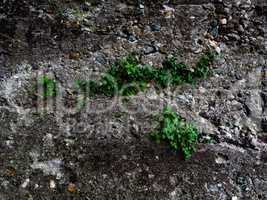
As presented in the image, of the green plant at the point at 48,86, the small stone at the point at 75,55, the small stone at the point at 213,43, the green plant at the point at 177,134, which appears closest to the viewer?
the green plant at the point at 177,134

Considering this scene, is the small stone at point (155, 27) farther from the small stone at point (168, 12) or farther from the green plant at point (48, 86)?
the green plant at point (48, 86)

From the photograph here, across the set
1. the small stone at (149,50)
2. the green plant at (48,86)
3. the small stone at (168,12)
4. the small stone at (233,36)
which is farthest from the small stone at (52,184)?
the small stone at (233,36)

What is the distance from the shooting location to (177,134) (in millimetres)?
2869

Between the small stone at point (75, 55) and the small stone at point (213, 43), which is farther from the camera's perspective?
the small stone at point (213, 43)

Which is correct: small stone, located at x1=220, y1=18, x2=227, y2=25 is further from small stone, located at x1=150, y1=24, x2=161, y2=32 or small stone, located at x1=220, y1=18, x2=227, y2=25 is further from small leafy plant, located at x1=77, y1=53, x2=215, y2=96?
small stone, located at x1=150, y1=24, x2=161, y2=32

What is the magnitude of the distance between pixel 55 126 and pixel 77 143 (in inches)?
7.4

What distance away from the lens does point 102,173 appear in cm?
273

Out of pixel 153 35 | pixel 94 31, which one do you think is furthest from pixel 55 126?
pixel 153 35

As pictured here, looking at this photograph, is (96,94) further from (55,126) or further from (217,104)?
(217,104)

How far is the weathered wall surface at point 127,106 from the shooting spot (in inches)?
107

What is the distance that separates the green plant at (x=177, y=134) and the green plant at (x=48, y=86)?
72cm

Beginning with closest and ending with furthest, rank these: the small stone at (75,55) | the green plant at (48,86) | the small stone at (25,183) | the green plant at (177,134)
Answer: the small stone at (25,183), the green plant at (177,134), the green plant at (48,86), the small stone at (75,55)

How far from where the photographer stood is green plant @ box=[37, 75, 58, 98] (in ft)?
9.76

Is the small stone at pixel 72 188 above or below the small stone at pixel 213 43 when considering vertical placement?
below
